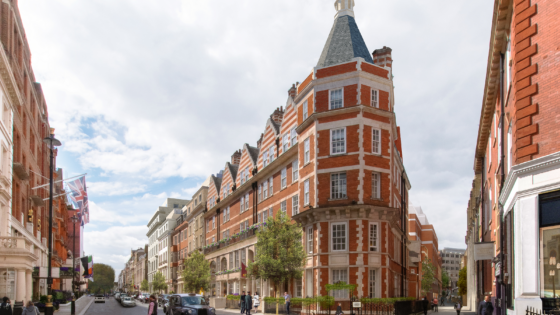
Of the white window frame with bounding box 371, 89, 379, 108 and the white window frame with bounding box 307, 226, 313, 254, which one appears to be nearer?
the white window frame with bounding box 371, 89, 379, 108

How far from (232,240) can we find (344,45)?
27.5 m

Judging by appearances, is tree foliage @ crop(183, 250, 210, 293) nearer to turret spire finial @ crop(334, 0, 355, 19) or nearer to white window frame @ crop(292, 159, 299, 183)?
white window frame @ crop(292, 159, 299, 183)

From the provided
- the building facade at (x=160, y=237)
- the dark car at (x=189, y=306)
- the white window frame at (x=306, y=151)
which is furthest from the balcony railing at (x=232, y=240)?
the building facade at (x=160, y=237)

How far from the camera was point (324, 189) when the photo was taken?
35.6m

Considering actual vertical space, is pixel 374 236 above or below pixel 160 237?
above

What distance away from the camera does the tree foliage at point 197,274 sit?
59125 millimetres

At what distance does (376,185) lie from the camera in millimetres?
35688

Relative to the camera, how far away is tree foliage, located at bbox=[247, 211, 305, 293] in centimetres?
3362

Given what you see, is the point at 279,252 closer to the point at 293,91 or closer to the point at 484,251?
the point at 484,251

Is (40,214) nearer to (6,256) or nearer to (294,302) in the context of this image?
(6,256)

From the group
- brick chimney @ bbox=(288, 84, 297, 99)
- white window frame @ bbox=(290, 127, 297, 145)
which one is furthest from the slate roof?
brick chimney @ bbox=(288, 84, 297, 99)

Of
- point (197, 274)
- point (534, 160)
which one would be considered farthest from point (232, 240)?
point (534, 160)

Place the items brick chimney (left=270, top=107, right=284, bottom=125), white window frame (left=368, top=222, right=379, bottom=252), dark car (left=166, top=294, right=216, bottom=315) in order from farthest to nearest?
brick chimney (left=270, top=107, right=284, bottom=125) < white window frame (left=368, top=222, right=379, bottom=252) < dark car (left=166, top=294, right=216, bottom=315)

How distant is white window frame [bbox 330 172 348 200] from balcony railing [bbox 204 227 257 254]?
15067 mm
